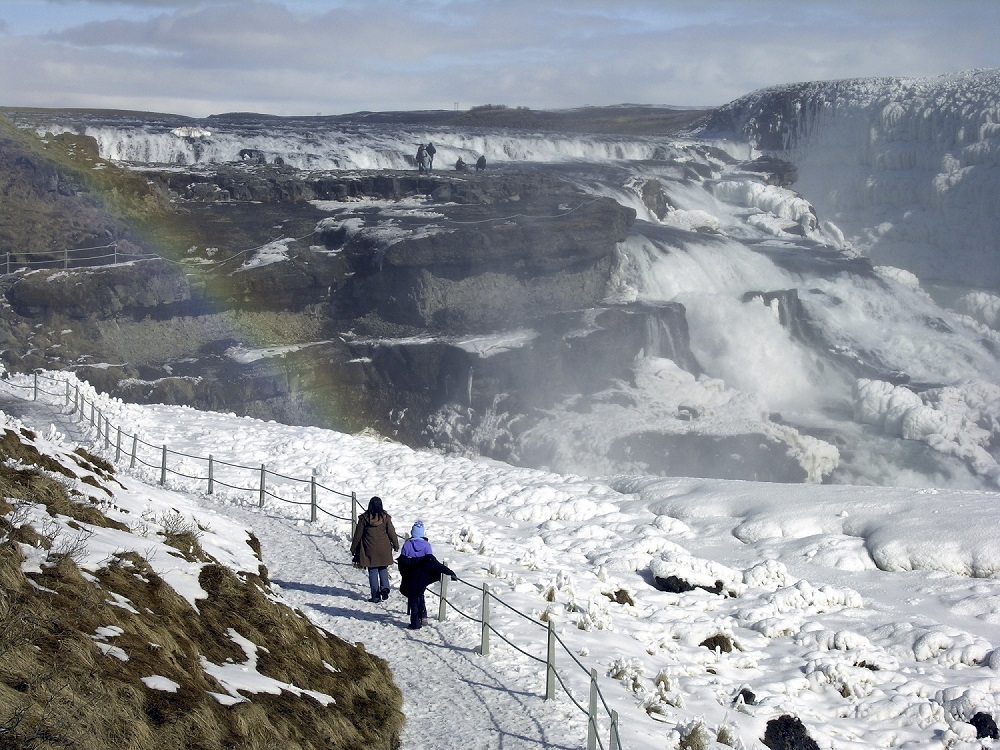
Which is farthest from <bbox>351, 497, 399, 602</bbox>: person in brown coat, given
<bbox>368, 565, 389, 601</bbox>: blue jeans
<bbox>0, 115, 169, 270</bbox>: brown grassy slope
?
<bbox>0, 115, 169, 270</bbox>: brown grassy slope

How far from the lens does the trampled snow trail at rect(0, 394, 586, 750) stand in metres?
8.91

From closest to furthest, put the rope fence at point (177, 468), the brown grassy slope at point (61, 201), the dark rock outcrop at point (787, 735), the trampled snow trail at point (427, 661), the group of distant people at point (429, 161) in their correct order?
the trampled snow trail at point (427, 661) < the dark rock outcrop at point (787, 735) < the rope fence at point (177, 468) < the brown grassy slope at point (61, 201) < the group of distant people at point (429, 161)

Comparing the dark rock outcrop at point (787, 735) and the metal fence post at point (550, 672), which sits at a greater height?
the metal fence post at point (550, 672)

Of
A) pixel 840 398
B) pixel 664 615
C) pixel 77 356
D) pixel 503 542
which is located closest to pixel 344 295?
pixel 77 356

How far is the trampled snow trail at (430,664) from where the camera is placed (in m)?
8.91

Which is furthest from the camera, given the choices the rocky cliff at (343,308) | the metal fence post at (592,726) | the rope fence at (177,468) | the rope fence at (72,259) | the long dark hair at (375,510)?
the rope fence at (72,259)

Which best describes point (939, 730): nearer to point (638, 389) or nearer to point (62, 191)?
point (638, 389)

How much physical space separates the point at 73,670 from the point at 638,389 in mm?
38648

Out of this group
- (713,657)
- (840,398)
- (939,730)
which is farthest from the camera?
(840,398)

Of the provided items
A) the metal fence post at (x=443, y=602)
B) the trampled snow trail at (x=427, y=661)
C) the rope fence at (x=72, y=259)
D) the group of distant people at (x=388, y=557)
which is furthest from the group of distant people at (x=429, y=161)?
the metal fence post at (x=443, y=602)

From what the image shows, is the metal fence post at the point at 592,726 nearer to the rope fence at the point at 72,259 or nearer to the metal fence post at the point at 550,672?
the metal fence post at the point at 550,672

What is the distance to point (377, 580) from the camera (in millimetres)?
12438

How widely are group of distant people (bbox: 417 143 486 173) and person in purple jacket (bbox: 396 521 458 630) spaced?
166ft

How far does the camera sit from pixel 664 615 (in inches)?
535
